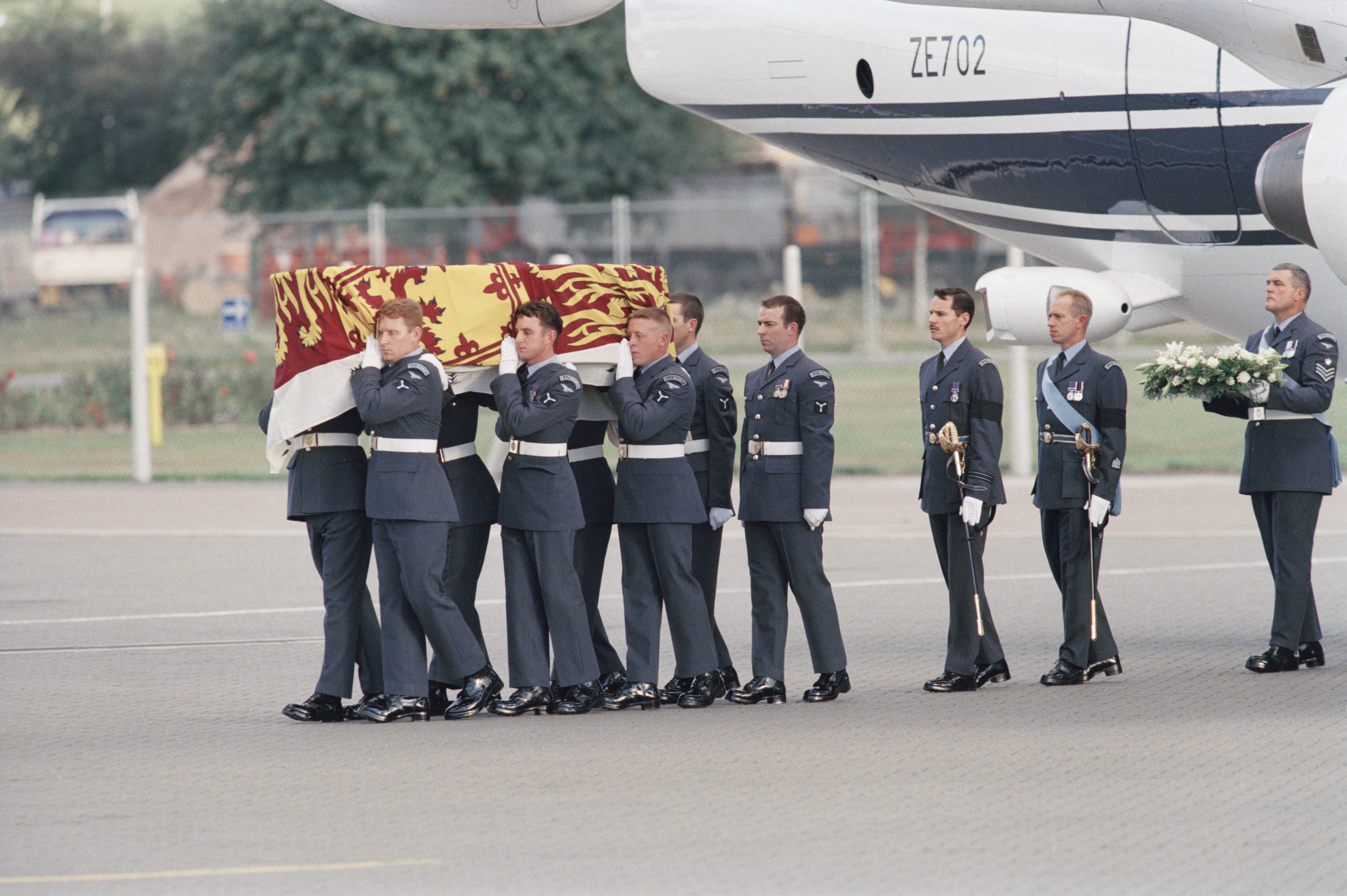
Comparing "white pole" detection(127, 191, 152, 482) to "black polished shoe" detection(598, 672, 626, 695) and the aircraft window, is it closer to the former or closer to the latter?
the aircraft window

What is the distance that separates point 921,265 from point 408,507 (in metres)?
14.6

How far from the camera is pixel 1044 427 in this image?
841 centimetres

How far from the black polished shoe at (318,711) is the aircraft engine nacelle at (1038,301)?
3.49 meters

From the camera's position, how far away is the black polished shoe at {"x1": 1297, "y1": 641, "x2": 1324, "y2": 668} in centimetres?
835

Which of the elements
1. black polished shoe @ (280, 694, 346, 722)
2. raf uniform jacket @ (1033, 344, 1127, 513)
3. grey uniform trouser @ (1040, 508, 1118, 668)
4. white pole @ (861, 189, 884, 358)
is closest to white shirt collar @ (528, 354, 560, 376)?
black polished shoe @ (280, 694, 346, 722)

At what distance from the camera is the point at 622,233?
22766 mm

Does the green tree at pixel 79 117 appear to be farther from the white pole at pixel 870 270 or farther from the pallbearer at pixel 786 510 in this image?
the pallbearer at pixel 786 510

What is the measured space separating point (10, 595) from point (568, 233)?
13.5 m

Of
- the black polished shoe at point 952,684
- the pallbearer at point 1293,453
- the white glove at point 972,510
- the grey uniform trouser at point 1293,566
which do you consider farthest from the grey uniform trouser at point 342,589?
the grey uniform trouser at point 1293,566

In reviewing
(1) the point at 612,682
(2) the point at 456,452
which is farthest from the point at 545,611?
(2) the point at 456,452

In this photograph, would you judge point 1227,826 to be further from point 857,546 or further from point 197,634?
point 857,546

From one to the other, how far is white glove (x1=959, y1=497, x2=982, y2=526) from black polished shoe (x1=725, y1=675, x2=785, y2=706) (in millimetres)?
1102

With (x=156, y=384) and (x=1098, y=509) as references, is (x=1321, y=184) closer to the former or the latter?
(x=1098, y=509)

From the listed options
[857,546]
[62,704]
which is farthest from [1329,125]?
[857,546]
